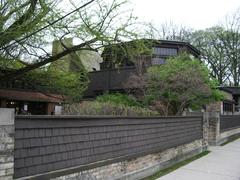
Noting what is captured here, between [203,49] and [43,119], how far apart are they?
5308cm

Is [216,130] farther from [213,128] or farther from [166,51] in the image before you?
[166,51]

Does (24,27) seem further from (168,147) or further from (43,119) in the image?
(168,147)

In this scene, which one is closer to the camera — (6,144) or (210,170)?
(6,144)

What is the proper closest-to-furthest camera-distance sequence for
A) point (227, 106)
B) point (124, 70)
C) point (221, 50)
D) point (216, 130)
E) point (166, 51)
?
1. point (216, 130)
2. point (124, 70)
3. point (166, 51)
4. point (227, 106)
5. point (221, 50)

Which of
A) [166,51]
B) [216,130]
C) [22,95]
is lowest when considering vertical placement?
[216,130]

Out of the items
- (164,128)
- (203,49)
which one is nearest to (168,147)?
(164,128)

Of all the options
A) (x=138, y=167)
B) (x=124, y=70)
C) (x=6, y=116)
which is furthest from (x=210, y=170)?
(x=124, y=70)

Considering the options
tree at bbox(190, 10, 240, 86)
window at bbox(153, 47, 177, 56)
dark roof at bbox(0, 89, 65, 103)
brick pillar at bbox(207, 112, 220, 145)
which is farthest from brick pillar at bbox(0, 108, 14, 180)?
tree at bbox(190, 10, 240, 86)

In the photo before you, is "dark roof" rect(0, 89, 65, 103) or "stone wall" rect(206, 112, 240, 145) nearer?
"dark roof" rect(0, 89, 65, 103)

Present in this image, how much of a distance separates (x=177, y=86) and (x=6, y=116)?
1346 cm

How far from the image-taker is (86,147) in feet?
24.2

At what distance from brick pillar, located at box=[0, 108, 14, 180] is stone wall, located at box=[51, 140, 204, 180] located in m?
1.31

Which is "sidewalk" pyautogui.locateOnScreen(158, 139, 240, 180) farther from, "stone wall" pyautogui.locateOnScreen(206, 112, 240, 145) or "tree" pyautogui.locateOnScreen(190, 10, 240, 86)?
"tree" pyautogui.locateOnScreen(190, 10, 240, 86)

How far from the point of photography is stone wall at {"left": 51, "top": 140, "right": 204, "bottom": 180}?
24.4 feet
